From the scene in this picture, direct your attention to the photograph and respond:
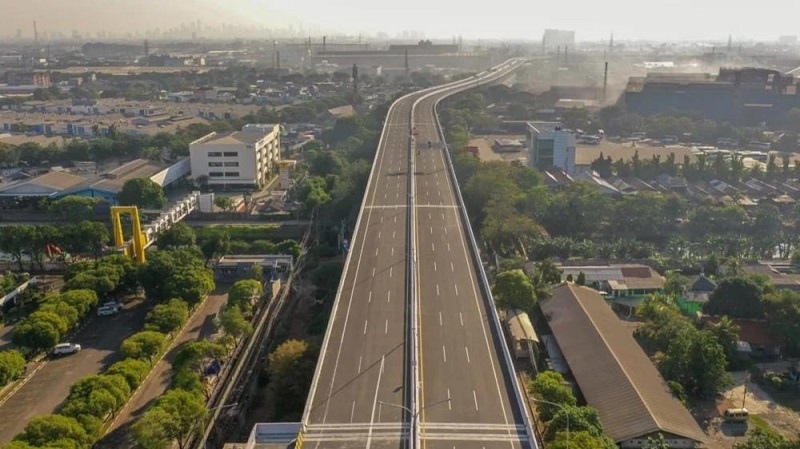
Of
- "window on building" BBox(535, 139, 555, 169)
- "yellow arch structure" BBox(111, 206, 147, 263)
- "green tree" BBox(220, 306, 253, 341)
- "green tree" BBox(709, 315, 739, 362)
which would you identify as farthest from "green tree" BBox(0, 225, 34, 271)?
"window on building" BBox(535, 139, 555, 169)

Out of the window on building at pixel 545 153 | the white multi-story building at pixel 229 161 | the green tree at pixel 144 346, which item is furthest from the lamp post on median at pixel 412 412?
the window on building at pixel 545 153

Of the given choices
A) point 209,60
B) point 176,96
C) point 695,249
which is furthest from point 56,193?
point 209,60

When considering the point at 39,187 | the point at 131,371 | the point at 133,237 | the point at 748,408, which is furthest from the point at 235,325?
the point at 39,187

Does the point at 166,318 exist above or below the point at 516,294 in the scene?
below

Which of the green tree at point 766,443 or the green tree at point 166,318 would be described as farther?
the green tree at point 166,318

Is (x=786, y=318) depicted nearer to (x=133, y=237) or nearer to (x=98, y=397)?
(x=98, y=397)

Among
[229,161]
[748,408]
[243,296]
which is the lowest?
[748,408]

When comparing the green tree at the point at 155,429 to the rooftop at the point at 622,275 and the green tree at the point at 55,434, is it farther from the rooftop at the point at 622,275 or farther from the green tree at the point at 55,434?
the rooftop at the point at 622,275
